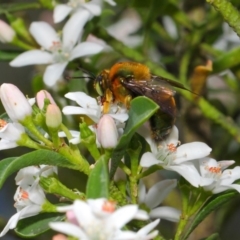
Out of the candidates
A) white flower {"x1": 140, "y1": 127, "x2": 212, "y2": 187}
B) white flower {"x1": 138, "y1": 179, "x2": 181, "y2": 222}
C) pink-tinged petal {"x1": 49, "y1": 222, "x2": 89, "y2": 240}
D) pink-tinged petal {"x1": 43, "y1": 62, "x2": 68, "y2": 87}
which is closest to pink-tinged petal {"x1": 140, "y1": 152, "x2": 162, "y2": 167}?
white flower {"x1": 140, "y1": 127, "x2": 212, "y2": 187}

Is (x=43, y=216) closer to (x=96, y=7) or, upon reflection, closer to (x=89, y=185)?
→ (x=89, y=185)

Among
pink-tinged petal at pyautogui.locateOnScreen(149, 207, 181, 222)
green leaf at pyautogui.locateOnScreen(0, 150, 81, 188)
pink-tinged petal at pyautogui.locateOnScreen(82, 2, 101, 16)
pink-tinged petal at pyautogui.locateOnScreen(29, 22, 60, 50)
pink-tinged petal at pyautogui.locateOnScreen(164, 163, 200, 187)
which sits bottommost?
pink-tinged petal at pyautogui.locateOnScreen(29, 22, 60, 50)

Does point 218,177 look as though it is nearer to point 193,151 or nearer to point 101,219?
point 193,151

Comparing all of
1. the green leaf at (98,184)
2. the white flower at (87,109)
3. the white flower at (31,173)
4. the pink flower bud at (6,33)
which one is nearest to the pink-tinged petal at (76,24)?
the pink flower bud at (6,33)

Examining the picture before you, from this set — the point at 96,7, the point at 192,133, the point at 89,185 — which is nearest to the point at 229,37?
the point at 192,133

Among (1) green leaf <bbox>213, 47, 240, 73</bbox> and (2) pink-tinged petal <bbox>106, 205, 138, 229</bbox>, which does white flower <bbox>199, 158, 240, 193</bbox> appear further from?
(1) green leaf <bbox>213, 47, 240, 73</bbox>

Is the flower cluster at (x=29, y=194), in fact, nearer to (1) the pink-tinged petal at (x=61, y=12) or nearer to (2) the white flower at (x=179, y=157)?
(2) the white flower at (x=179, y=157)

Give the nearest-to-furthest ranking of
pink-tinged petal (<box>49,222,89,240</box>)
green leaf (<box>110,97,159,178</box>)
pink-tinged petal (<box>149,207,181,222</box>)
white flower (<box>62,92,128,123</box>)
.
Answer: pink-tinged petal (<box>49,222,89,240</box>) → green leaf (<box>110,97,159,178</box>) → white flower (<box>62,92,128,123</box>) → pink-tinged petal (<box>149,207,181,222</box>)
